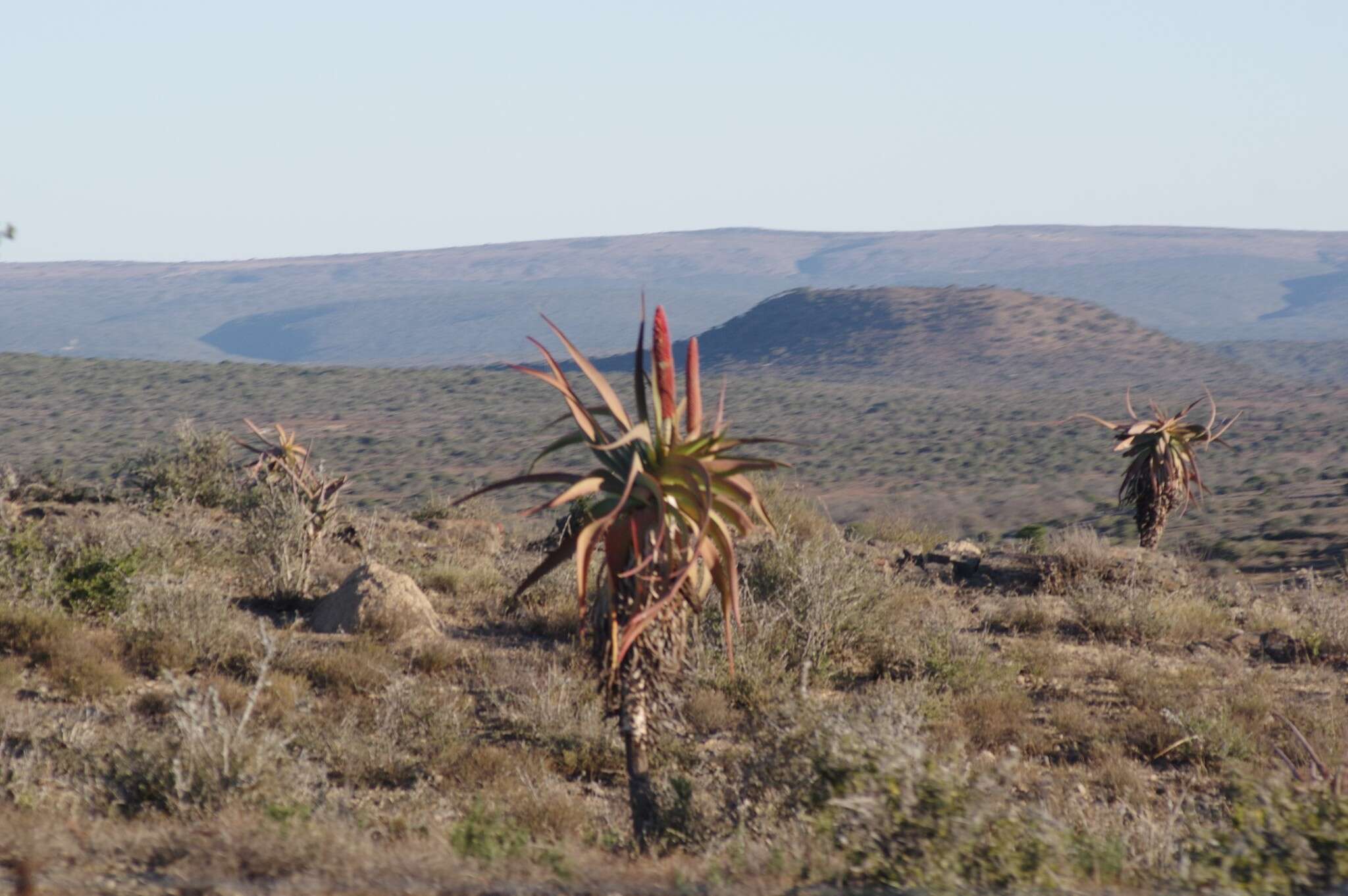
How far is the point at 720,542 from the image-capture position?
5.25m

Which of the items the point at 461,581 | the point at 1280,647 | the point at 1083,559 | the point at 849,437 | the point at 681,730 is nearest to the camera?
the point at 681,730

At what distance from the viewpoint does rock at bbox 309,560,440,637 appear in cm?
927

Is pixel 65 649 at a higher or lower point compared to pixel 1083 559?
higher

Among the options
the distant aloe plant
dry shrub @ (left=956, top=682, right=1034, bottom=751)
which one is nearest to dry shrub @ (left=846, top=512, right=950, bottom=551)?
dry shrub @ (left=956, top=682, right=1034, bottom=751)

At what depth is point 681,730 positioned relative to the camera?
24.2 feet

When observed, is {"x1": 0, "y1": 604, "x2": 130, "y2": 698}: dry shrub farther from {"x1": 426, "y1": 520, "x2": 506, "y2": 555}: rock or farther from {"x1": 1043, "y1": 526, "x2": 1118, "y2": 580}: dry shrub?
{"x1": 1043, "y1": 526, "x2": 1118, "y2": 580}: dry shrub

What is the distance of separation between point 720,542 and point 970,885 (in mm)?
1767

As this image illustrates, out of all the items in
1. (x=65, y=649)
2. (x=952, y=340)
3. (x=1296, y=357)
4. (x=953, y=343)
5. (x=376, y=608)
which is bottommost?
(x=1296, y=357)

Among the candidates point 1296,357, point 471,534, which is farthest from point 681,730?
point 1296,357

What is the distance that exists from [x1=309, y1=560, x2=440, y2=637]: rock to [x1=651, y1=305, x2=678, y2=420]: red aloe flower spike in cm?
471

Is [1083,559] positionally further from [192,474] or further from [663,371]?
[192,474]

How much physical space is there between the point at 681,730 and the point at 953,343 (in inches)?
3425

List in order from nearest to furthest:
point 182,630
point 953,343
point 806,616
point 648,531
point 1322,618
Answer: point 648,531, point 182,630, point 806,616, point 1322,618, point 953,343

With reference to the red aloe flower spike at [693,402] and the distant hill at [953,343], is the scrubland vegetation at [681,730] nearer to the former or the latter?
the red aloe flower spike at [693,402]
